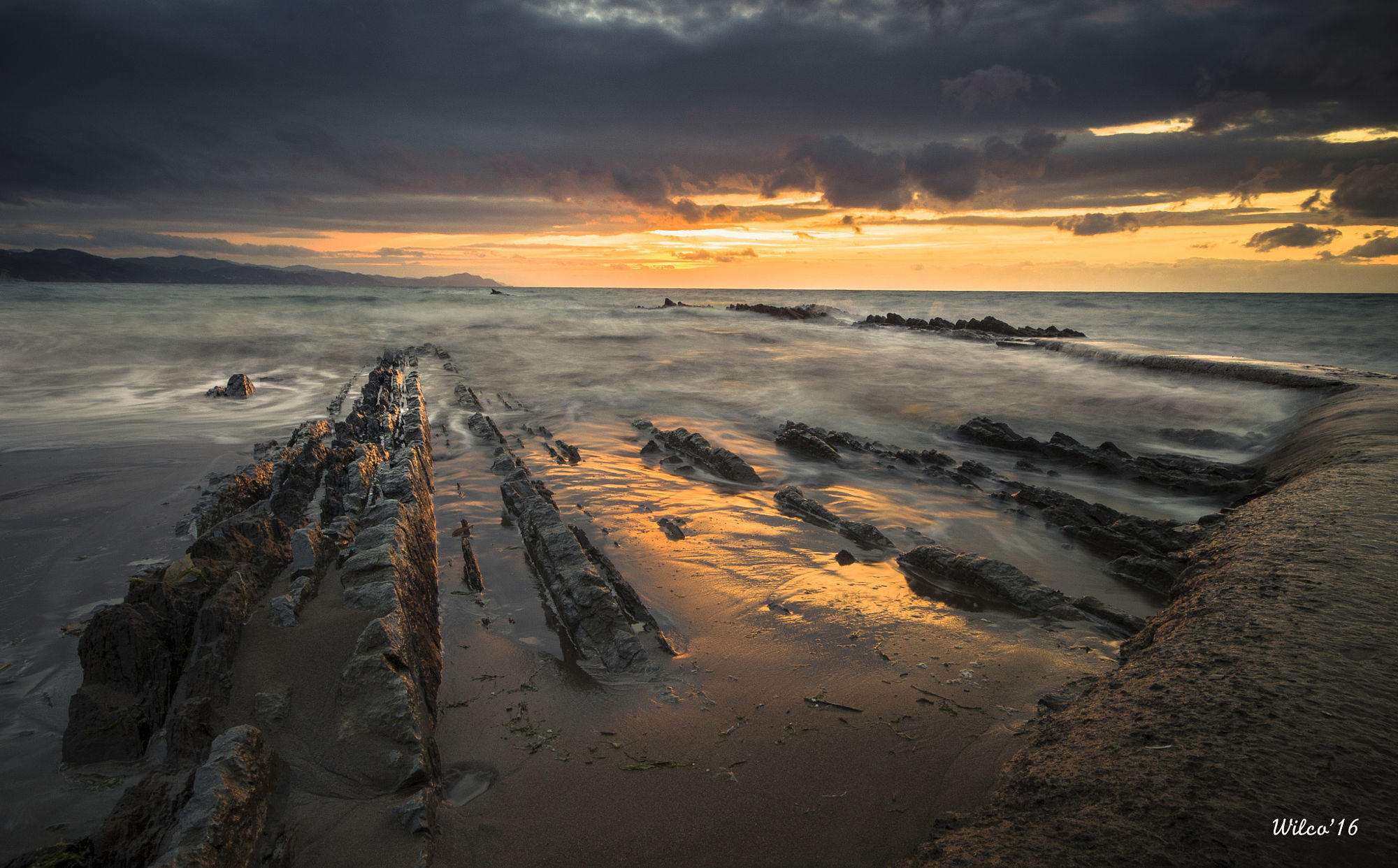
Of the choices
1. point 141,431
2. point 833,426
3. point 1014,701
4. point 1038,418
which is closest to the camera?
point 1014,701

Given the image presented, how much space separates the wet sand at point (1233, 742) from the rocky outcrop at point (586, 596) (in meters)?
2.10

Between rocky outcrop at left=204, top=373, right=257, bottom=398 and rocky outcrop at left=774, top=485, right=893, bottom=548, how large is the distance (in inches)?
573

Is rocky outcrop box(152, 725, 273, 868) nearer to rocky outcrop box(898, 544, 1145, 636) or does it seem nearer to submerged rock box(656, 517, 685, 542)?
submerged rock box(656, 517, 685, 542)

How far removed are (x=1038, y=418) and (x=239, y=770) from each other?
16.2m

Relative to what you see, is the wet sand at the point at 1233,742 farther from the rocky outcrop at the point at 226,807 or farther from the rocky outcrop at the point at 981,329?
the rocky outcrop at the point at 981,329

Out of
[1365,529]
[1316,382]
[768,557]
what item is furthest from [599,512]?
[1316,382]

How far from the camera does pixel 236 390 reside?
14547 millimetres

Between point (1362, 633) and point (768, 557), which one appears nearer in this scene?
point (1362, 633)

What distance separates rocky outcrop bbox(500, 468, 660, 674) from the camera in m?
3.87

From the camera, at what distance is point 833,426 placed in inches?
527

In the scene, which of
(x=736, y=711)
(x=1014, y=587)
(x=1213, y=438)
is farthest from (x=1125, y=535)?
(x=1213, y=438)

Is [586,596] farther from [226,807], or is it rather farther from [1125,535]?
[1125,535]

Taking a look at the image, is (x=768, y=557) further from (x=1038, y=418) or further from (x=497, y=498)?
(x=1038, y=418)
